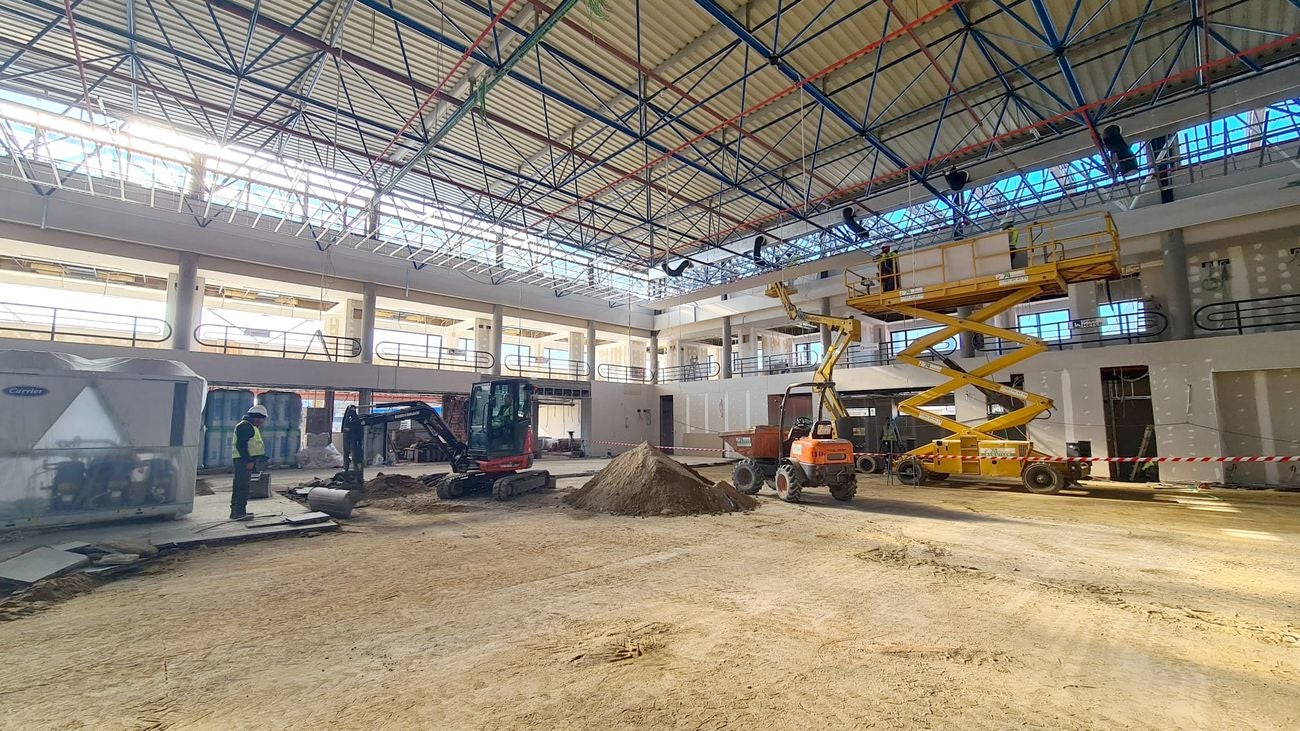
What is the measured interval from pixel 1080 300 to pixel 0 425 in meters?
26.1

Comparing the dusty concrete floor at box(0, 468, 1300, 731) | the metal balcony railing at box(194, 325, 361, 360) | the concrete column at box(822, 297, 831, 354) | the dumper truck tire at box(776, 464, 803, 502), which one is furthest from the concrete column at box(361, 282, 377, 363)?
the concrete column at box(822, 297, 831, 354)

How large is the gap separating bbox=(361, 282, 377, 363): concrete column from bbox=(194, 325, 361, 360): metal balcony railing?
47cm

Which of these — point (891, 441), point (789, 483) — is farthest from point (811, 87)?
point (891, 441)

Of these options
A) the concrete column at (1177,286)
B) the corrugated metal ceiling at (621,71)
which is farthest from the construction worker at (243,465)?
the concrete column at (1177,286)

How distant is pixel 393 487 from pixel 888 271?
45.1 ft

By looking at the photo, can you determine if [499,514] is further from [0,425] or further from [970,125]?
[970,125]

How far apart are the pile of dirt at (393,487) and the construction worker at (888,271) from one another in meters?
12.7

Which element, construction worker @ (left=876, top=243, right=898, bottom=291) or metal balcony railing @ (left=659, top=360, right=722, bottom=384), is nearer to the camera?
construction worker @ (left=876, top=243, right=898, bottom=291)

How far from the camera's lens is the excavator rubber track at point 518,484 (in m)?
11.4

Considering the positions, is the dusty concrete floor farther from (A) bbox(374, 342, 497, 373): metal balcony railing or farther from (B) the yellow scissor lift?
(A) bbox(374, 342, 497, 373): metal balcony railing

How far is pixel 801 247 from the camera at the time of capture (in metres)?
20.4

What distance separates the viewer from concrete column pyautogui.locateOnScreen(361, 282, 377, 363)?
20.0 metres

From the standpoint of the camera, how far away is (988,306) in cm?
1293

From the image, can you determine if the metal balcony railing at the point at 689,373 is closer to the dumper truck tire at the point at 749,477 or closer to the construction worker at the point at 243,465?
the dumper truck tire at the point at 749,477
